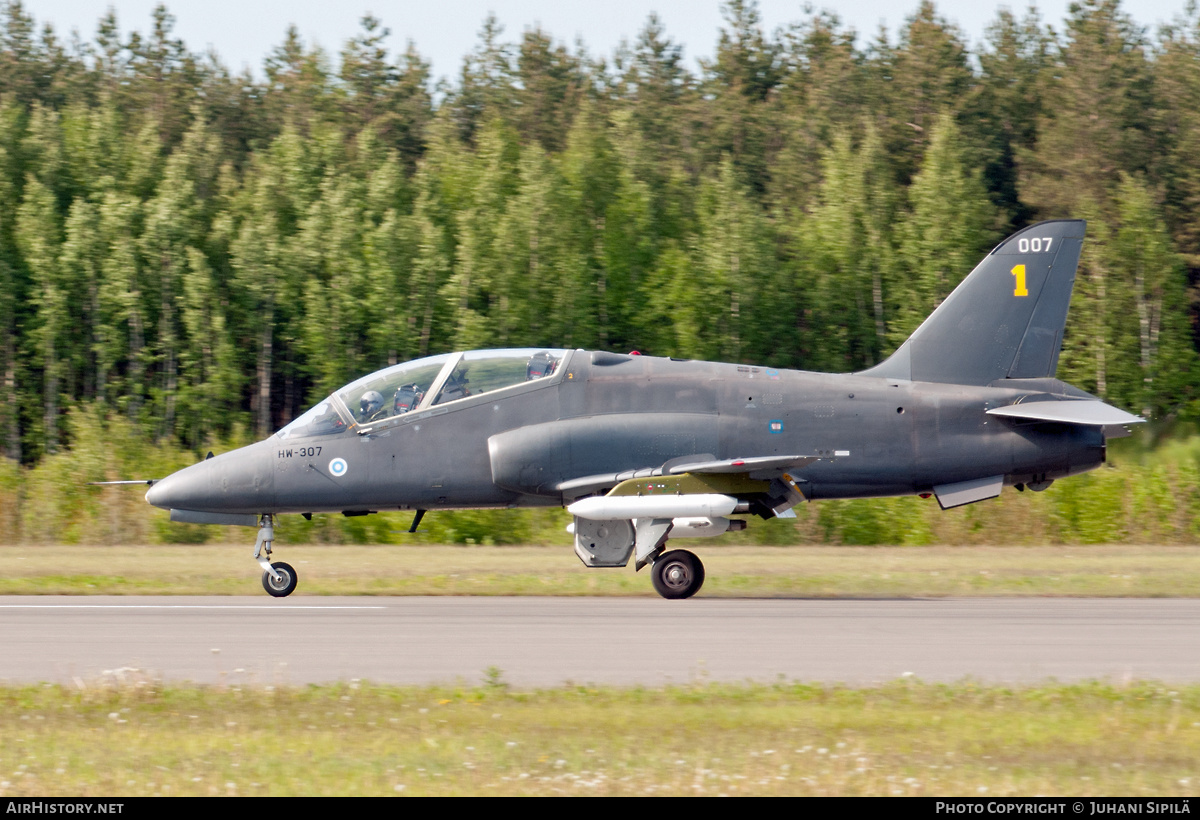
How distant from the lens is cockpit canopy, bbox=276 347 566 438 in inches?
639

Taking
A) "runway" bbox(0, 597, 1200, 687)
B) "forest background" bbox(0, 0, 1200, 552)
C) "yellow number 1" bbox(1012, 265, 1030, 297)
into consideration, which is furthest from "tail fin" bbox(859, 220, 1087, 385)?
"forest background" bbox(0, 0, 1200, 552)

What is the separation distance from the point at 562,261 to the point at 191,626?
100ft

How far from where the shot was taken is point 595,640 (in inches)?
462

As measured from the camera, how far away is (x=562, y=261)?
42.6 m

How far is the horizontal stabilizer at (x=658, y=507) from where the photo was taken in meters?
15.0

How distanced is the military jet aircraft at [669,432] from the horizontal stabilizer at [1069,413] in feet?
0.11

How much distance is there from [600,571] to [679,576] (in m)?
3.94

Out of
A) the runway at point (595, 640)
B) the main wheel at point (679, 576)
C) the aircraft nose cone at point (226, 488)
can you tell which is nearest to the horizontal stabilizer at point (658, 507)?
the main wheel at point (679, 576)

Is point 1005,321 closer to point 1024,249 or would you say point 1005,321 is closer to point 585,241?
point 1024,249

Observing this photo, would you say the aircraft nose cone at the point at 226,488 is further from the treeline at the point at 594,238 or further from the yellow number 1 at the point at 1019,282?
the treeline at the point at 594,238

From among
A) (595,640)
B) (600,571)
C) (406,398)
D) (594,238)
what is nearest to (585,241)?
(594,238)

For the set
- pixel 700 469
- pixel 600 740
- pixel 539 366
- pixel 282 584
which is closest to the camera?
pixel 600 740
